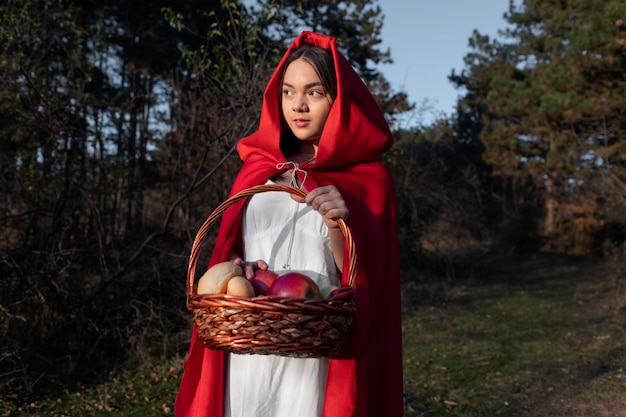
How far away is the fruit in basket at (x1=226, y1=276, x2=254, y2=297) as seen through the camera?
198 cm

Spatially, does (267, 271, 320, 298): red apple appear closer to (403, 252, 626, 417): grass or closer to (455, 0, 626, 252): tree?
(403, 252, 626, 417): grass

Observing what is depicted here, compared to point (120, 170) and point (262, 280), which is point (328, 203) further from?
point (120, 170)

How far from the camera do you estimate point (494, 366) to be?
7262 mm

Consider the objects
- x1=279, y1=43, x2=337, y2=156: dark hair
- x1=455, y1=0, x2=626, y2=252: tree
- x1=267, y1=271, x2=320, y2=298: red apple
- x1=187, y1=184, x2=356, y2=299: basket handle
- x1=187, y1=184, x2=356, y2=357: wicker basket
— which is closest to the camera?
x1=187, y1=184, x2=356, y2=357: wicker basket

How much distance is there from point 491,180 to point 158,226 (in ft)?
69.9

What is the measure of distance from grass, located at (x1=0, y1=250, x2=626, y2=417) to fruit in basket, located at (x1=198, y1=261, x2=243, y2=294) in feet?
11.9

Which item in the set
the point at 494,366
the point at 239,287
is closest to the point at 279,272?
the point at 239,287

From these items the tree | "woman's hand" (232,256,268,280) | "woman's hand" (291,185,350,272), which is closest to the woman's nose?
"woman's hand" (291,185,350,272)

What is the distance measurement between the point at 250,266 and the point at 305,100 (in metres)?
0.72

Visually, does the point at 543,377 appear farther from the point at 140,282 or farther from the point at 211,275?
the point at 211,275

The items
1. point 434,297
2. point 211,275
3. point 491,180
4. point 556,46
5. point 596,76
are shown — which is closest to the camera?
point 211,275

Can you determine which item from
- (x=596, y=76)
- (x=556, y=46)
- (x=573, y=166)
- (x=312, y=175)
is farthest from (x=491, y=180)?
(x=312, y=175)

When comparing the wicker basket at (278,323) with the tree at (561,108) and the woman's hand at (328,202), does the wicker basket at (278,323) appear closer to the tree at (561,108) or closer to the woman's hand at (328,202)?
the woman's hand at (328,202)

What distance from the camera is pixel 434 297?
40.6 ft
